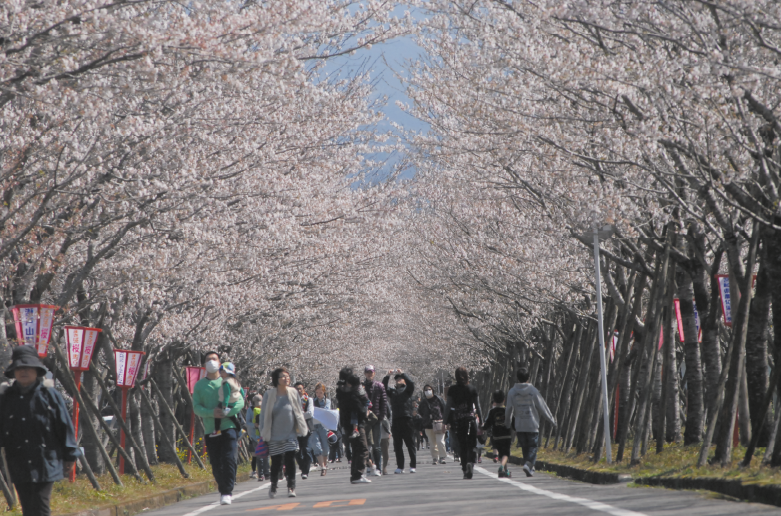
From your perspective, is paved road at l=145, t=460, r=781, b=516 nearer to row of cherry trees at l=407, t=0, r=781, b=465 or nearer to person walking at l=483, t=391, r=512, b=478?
person walking at l=483, t=391, r=512, b=478

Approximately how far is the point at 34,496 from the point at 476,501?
4568 millimetres

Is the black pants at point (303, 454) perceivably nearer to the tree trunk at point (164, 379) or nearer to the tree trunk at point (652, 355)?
the tree trunk at point (164, 379)

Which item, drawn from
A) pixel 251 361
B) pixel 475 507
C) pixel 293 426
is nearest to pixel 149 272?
pixel 293 426

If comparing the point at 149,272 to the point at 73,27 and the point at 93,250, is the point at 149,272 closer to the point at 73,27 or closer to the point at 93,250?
the point at 93,250

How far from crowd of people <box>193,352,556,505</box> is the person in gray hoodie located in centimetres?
2

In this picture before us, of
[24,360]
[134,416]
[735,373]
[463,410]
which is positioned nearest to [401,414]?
[463,410]

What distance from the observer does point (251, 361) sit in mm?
34094

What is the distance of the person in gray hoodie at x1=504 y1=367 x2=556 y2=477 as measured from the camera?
50.7 ft

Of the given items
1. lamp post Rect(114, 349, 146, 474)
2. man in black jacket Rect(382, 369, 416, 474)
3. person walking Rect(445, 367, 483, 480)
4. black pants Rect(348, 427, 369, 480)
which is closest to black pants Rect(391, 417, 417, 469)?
man in black jacket Rect(382, 369, 416, 474)

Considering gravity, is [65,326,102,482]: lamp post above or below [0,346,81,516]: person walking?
above

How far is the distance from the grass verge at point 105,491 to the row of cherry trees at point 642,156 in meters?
7.08

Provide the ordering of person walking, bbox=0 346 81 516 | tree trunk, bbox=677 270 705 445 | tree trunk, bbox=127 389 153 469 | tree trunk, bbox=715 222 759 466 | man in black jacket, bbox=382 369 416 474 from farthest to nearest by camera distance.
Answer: tree trunk, bbox=127 389 153 469 < man in black jacket, bbox=382 369 416 474 < tree trunk, bbox=677 270 705 445 < tree trunk, bbox=715 222 759 466 < person walking, bbox=0 346 81 516

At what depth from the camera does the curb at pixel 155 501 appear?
11245 millimetres

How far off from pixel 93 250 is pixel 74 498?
15.1 feet
